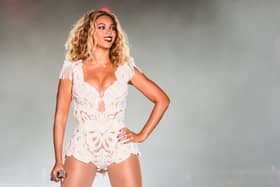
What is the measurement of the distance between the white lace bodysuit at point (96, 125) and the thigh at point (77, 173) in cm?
2

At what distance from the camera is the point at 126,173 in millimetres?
2141

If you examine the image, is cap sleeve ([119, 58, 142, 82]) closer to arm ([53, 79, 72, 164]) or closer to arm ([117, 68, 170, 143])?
arm ([117, 68, 170, 143])

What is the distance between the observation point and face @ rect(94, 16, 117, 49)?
2.27m

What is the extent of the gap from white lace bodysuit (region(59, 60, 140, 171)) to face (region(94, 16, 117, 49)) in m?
0.17

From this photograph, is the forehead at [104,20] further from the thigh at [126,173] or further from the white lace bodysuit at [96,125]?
the thigh at [126,173]

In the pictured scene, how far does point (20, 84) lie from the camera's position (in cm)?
531

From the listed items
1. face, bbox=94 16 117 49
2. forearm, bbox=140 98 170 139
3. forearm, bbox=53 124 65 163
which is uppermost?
face, bbox=94 16 117 49

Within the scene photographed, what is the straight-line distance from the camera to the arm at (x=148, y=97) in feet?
7.28

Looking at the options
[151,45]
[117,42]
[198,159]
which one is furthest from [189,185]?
[117,42]

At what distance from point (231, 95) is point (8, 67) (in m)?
2.05

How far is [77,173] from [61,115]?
0.22m

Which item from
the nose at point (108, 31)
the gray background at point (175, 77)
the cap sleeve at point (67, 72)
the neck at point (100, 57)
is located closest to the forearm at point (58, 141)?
the cap sleeve at point (67, 72)

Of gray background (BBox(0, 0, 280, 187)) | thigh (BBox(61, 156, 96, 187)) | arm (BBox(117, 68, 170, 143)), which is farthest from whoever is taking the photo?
gray background (BBox(0, 0, 280, 187))

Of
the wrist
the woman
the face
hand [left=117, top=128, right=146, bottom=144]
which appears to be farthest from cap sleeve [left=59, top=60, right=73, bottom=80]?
the wrist
